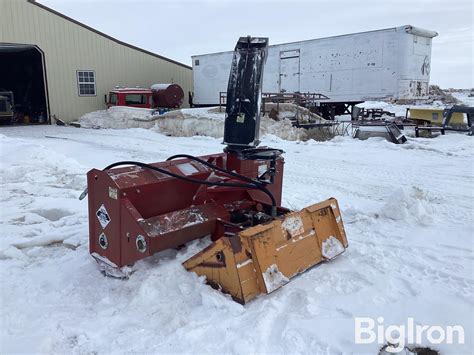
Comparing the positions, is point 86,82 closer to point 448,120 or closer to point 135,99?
point 135,99

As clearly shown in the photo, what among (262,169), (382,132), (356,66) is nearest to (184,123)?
(382,132)

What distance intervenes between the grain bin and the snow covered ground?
58.2 ft

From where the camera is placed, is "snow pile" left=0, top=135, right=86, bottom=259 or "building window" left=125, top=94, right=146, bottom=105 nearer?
"snow pile" left=0, top=135, right=86, bottom=259

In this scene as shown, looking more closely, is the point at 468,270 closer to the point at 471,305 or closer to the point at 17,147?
the point at 471,305

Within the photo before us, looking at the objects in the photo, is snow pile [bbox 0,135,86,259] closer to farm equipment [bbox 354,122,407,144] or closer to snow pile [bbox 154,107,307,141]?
snow pile [bbox 154,107,307,141]

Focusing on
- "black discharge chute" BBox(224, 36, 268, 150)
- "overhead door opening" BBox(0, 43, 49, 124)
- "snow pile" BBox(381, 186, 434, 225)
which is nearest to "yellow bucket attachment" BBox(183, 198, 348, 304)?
"black discharge chute" BBox(224, 36, 268, 150)

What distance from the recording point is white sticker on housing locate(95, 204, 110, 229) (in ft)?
12.0

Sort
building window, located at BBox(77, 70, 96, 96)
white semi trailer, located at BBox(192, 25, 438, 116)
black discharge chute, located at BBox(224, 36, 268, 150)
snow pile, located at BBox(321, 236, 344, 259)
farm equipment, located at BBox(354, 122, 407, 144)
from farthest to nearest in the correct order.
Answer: building window, located at BBox(77, 70, 96, 96), white semi trailer, located at BBox(192, 25, 438, 116), farm equipment, located at BBox(354, 122, 407, 144), black discharge chute, located at BBox(224, 36, 268, 150), snow pile, located at BBox(321, 236, 344, 259)

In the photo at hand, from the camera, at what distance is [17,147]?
9852 mm

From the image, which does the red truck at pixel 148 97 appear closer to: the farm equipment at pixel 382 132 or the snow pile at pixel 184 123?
the snow pile at pixel 184 123

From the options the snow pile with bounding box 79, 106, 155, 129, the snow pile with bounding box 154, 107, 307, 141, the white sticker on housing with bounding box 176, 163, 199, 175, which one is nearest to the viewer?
the white sticker on housing with bounding box 176, 163, 199, 175

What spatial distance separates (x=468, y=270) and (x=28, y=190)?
630 centimetres

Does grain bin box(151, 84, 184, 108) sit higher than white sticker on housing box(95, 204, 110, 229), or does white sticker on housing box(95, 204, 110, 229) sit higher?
grain bin box(151, 84, 184, 108)

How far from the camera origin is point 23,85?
Result: 25875 millimetres
